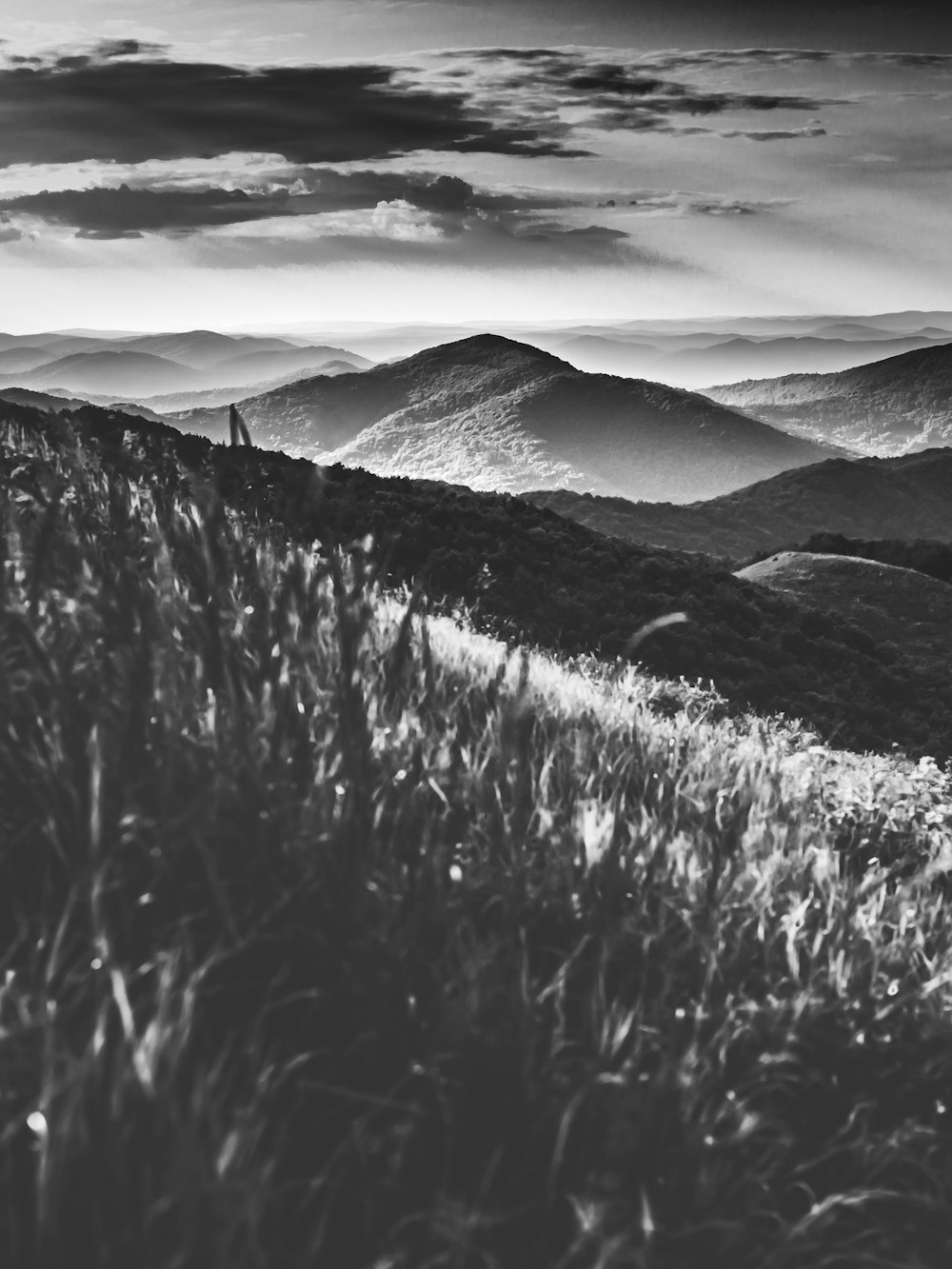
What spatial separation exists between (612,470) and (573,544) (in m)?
132

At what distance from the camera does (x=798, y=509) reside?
107125 mm

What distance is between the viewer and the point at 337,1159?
2684mm

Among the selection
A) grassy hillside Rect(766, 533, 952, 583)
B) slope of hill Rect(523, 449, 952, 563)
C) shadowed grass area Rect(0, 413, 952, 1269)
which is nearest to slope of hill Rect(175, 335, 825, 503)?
slope of hill Rect(523, 449, 952, 563)

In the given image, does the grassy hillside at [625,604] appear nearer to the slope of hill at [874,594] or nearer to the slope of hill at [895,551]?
the slope of hill at [874,594]

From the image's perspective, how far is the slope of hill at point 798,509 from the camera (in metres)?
87.8

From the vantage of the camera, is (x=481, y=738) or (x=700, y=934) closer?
(x=700, y=934)

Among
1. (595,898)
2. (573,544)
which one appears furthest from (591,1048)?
(573,544)

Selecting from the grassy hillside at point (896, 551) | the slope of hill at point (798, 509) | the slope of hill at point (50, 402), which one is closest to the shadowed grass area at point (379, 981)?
the slope of hill at point (50, 402)

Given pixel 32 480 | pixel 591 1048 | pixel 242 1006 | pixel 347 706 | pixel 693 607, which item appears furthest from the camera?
pixel 693 607

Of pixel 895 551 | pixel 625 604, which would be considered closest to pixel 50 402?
pixel 625 604

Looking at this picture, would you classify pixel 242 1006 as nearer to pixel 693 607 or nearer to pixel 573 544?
pixel 693 607

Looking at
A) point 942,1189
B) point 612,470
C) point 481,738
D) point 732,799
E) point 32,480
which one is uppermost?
point 32,480

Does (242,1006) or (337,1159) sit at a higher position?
(242,1006)

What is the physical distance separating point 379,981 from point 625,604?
26.9 meters
